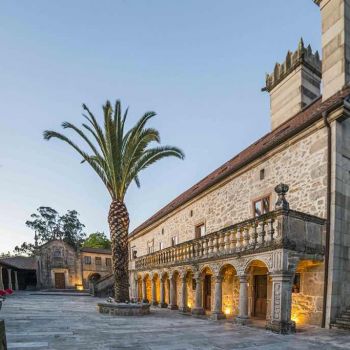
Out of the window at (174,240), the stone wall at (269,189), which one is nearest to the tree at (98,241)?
the window at (174,240)

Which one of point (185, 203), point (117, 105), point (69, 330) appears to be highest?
point (117, 105)

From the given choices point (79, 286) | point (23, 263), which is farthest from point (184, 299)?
point (23, 263)

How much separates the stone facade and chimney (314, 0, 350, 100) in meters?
35.4

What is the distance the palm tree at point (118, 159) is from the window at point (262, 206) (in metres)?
4.11

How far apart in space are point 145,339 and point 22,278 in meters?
38.6

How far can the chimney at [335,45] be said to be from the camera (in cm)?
960

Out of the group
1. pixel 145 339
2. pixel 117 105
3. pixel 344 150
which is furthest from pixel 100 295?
pixel 344 150

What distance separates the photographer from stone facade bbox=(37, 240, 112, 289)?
3675 cm

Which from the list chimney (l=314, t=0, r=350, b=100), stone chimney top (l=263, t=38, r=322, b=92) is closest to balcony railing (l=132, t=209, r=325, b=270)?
chimney (l=314, t=0, r=350, b=100)

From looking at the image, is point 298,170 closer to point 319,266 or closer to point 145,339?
point 319,266

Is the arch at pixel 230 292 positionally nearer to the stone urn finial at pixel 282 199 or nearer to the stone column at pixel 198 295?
the stone column at pixel 198 295

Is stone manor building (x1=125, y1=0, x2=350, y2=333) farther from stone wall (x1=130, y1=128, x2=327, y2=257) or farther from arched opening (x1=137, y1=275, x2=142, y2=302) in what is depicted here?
arched opening (x1=137, y1=275, x2=142, y2=302)

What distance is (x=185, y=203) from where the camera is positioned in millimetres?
16969

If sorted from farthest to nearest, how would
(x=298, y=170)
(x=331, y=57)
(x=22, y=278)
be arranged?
(x=22, y=278) < (x=331, y=57) < (x=298, y=170)
